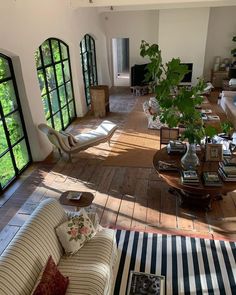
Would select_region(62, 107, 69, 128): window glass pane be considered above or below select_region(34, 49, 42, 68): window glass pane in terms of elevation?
below

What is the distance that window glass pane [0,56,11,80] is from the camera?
4496mm

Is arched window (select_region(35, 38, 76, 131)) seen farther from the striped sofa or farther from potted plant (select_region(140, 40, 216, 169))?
the striped sofa

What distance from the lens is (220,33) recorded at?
10.2 m

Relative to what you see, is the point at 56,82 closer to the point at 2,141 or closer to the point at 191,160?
the point at 2,141

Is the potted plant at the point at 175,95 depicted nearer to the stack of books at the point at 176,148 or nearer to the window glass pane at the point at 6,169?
the stack of books at the point at 176,148

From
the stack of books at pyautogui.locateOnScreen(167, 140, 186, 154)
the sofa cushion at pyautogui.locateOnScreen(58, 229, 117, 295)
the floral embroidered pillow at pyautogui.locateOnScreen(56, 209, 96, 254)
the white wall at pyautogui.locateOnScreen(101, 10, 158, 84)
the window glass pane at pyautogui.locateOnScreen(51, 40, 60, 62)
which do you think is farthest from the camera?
the white wall at pyautogui.locateOnScreen(101, 10, 158, 84)

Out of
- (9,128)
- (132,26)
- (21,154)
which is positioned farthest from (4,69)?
(132,26)

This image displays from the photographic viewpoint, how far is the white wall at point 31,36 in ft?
14.2

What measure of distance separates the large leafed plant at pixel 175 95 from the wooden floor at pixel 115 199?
125cm

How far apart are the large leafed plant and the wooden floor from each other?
125 cm

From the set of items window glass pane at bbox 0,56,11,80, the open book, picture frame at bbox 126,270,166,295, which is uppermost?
window glass pane at bbox 0,56,11,80

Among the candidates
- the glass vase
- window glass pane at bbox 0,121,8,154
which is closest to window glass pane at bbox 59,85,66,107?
window glass pane at bbox 0,121,8,154

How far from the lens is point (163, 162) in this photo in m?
3.89

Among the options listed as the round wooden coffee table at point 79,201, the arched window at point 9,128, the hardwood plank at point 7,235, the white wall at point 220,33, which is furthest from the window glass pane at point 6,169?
the white wall at point 220,33
